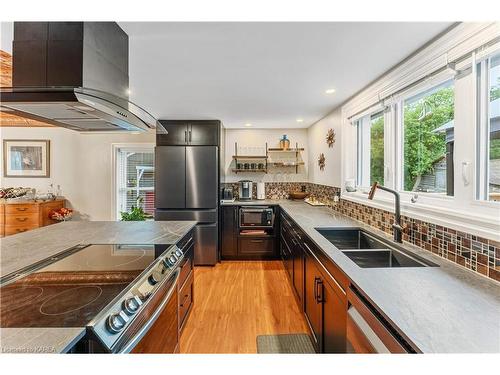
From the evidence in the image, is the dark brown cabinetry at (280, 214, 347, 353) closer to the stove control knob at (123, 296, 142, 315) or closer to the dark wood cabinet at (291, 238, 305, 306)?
the dark wood cabinet at (291, 238, 305, 306)

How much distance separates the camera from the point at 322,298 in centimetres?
157

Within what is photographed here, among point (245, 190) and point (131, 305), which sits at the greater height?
point (245, 190)

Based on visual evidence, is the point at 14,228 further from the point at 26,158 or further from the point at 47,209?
the point at 26,158

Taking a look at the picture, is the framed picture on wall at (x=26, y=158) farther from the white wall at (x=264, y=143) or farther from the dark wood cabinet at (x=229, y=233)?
the dark wood cabinet at (x=229, y=233)

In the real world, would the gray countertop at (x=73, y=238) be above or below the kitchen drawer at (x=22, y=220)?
above

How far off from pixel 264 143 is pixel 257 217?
1541 millimetres

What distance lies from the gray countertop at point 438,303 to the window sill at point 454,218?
22 centimetres

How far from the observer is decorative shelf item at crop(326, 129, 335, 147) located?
10.5 feet

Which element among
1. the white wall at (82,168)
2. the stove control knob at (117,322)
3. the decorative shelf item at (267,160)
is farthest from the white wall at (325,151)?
the white wall at (82,168)

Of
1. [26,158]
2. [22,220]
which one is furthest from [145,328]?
[26,158]

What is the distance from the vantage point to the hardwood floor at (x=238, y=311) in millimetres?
1933

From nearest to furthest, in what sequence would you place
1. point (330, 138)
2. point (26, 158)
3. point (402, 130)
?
point (402, 130), point (330, 138), point (26, 158)

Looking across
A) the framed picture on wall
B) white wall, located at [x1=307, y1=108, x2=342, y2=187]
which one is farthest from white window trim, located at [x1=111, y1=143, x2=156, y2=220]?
white wall, located at [x1=307, y1=108, x2=342, y2=187]
